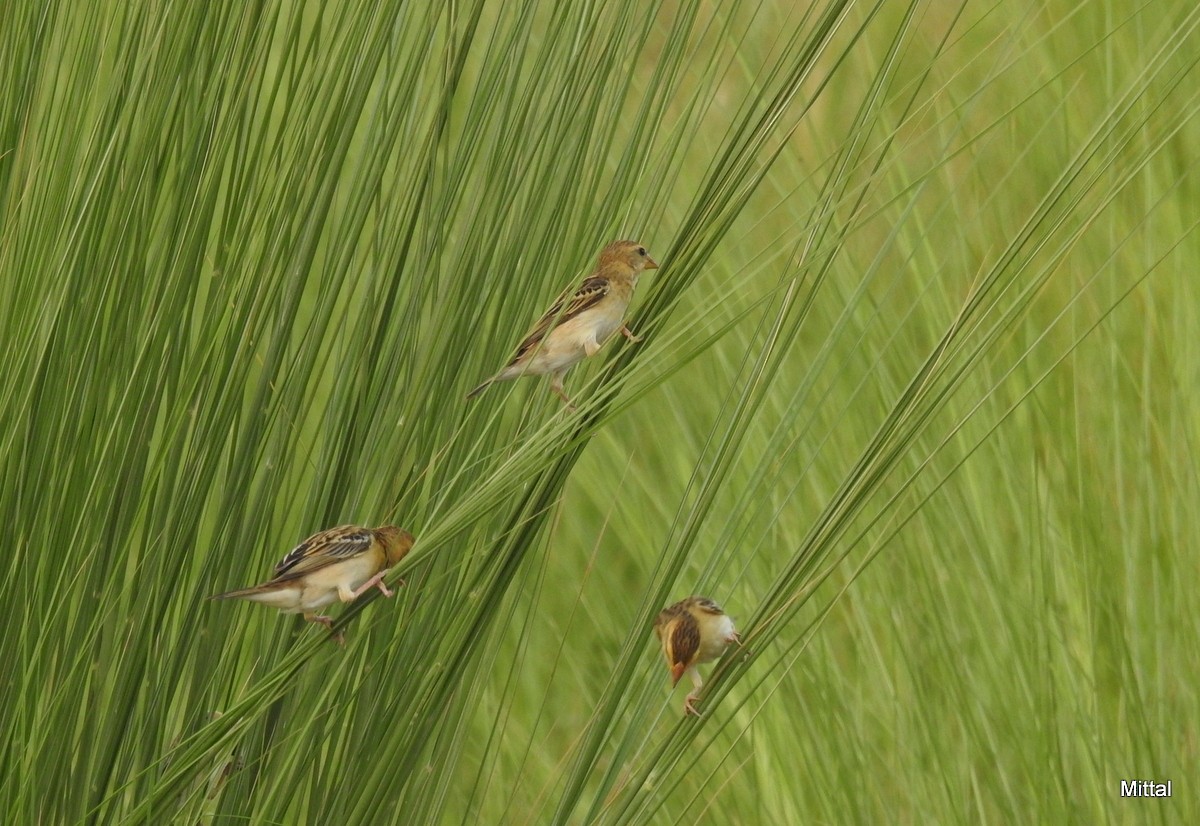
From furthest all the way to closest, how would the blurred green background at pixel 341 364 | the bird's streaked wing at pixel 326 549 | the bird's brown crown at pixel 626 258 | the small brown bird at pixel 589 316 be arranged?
the bird's brown crown at pixel 626 258 < the small brown bird at pixel 589 316 < the bird's streaked wing at pixel 326 549 < the blurred green background at pixel 341 364

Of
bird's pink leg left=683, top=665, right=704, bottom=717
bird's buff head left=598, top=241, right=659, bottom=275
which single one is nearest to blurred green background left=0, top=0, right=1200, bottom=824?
bird's pink leg left=683, top=665, right=704, bottom=717

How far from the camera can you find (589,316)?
1561mm

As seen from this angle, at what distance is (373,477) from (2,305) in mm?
398

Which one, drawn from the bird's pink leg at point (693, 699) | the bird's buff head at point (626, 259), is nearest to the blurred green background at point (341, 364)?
the bird's pink leg at point (693, 699)

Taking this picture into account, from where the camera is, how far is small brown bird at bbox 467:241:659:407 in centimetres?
143

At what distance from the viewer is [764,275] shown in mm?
2764

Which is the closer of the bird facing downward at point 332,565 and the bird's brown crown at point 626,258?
the bird facing downward at point 332,565

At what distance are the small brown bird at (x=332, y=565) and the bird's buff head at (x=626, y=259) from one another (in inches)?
19.5

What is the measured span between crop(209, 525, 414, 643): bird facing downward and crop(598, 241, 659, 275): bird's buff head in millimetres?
494

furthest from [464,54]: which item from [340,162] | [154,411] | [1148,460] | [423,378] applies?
[1148,460]

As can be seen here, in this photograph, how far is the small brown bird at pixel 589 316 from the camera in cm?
143

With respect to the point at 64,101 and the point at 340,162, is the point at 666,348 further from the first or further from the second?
the point at 64,101

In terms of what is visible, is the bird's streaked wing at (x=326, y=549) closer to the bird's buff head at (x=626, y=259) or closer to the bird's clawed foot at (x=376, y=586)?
the bird's clawed foot at (x=376, y=586)

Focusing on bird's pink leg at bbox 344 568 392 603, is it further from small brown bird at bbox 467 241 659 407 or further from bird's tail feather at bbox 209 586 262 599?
small brown bird at bbox 467 241 659 407
